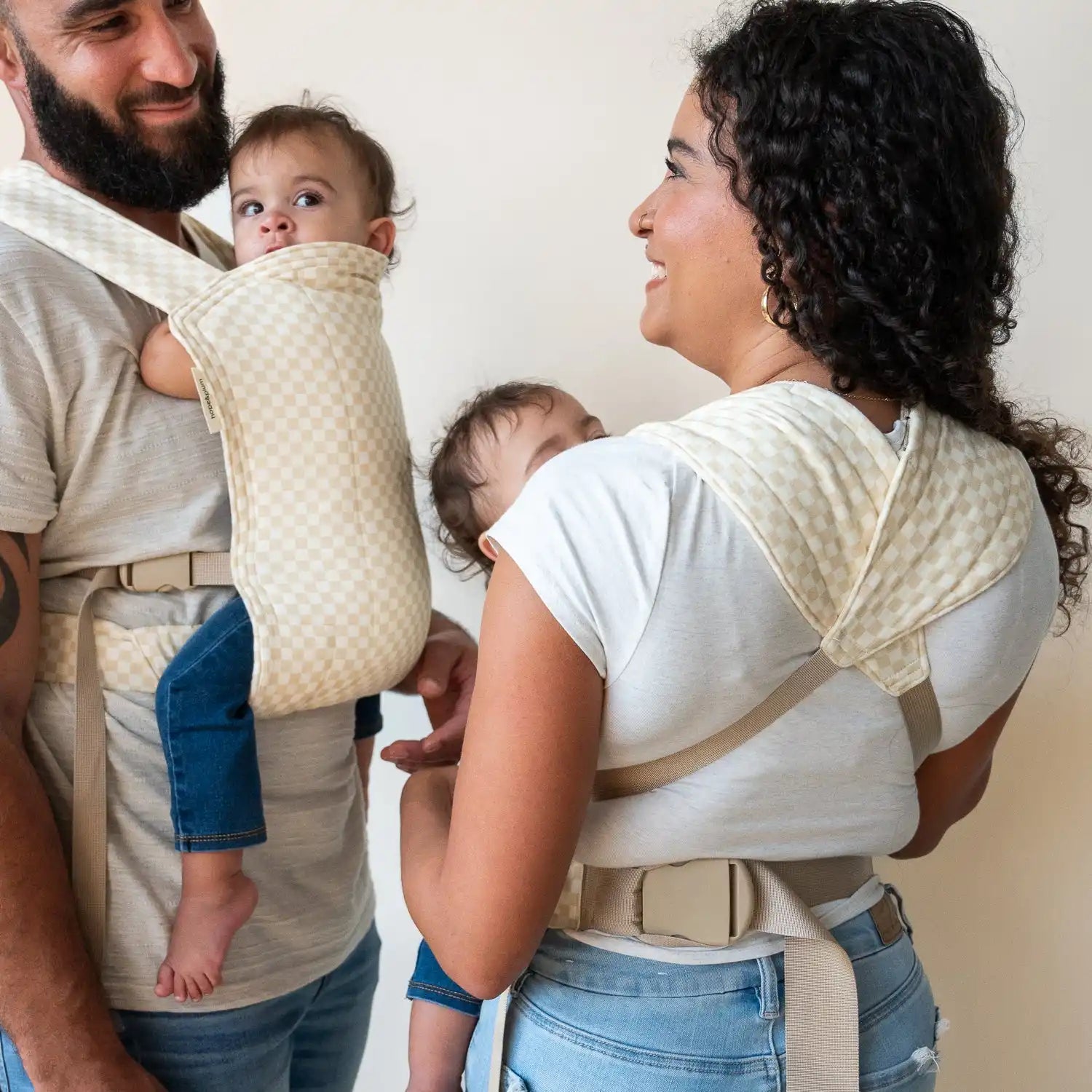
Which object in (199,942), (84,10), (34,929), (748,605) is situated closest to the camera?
(748,605)

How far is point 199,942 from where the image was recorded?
1.28 metres

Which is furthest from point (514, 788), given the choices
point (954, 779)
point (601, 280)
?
point (601, 280)

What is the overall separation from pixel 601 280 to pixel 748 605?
1335 mm

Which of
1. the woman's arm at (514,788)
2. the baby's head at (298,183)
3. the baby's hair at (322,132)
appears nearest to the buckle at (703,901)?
the woman's arm at (514,788)

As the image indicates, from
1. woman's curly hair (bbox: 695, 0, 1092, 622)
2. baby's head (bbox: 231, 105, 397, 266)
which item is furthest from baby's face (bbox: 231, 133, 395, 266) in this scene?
woman's curly hair (bbox: 695, 0, 1092, 622)

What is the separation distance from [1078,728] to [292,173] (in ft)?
5.27

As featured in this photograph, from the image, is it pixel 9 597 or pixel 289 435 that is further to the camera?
pixel 289 435

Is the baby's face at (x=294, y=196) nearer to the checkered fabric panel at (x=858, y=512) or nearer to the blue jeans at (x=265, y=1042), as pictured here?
the checkered fabric panel at (x=858, y=512)

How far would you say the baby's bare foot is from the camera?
128 cm

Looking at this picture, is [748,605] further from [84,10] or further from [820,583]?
[84,10]

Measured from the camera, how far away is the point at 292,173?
156 cm

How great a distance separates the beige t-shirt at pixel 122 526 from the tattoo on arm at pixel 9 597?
1.0 inches

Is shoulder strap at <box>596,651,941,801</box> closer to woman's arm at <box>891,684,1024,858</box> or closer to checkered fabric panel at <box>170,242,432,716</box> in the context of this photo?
woman's arm at <box>891,684,1024,858</box>

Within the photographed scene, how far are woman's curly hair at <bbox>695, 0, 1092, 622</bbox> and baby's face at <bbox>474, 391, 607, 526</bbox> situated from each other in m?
0.63
